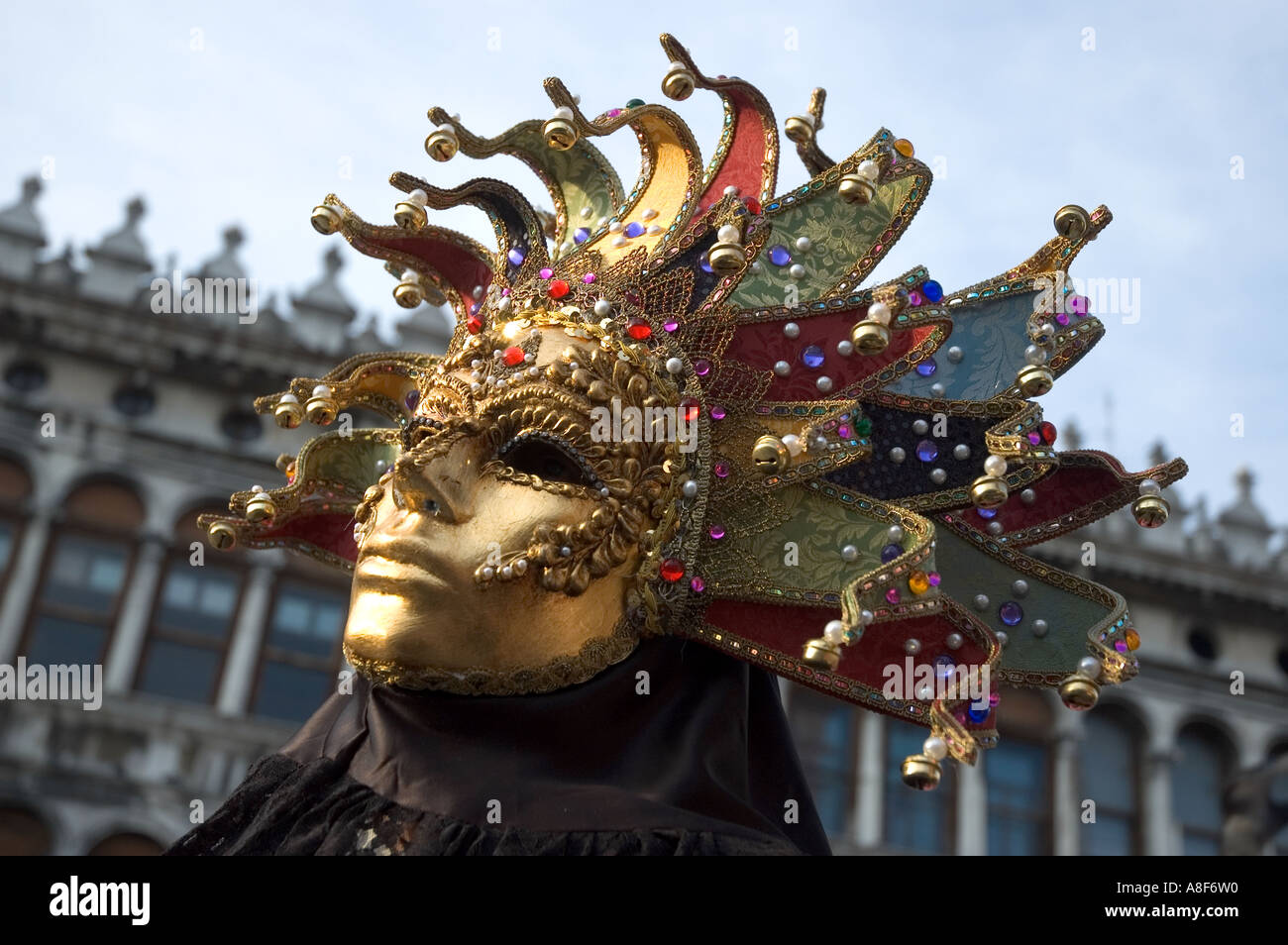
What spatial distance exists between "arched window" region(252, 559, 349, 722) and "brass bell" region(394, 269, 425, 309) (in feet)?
30.6

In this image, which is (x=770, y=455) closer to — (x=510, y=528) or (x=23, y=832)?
(x=510, y=528)

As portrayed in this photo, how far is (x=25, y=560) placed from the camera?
12359 millimetres

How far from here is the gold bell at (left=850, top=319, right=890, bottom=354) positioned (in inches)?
103

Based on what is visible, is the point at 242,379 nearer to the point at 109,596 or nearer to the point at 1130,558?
the point at 109,596

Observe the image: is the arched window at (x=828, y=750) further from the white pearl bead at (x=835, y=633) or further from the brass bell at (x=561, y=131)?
the white pearl bead at (x=835, y=633)

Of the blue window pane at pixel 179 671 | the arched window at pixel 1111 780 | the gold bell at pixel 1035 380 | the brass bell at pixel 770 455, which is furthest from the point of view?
the arched window at pixel 1111 780

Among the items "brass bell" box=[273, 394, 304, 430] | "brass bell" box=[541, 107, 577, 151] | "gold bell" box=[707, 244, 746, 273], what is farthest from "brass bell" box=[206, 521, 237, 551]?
"gold bell" box=[707, 244, 746, 273]

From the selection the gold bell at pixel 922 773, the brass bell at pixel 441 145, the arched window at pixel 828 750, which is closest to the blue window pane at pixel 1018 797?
the arched window at pixel 828 750

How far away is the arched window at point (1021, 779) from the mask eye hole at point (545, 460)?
37.9 ft

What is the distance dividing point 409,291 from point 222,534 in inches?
25.4

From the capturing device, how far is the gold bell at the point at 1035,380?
8.95 ft

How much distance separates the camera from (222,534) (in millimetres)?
2982

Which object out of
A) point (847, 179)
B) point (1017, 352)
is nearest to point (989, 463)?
point (1017, 352)

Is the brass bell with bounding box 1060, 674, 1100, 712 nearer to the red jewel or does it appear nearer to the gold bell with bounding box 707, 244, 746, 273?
the red jewel
